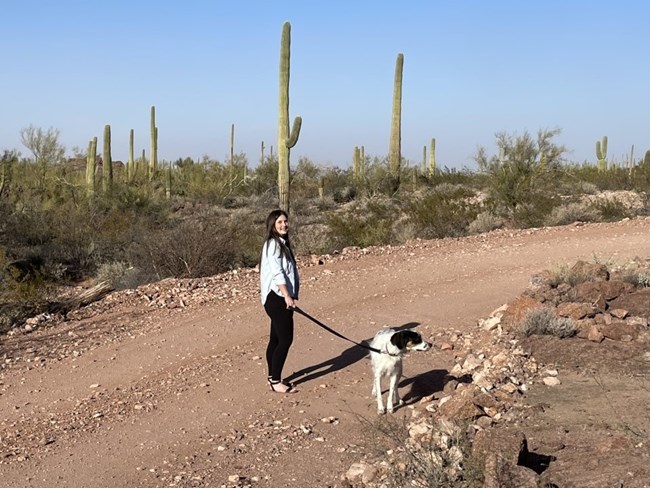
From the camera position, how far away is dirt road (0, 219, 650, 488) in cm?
597

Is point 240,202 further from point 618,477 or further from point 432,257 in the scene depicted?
point 618,477

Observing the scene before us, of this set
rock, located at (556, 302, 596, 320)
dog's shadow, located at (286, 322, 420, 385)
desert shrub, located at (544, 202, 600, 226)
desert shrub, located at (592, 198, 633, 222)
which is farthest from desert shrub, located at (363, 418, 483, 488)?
desert shrub, located at (592, 198, 633, 222)

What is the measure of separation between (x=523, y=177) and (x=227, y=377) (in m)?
15.8

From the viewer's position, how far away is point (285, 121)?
20.8 meters

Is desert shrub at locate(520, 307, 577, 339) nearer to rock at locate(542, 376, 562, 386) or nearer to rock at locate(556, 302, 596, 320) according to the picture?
rock at locate(556, 302, 596, 320)

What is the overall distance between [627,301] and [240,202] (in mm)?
23612

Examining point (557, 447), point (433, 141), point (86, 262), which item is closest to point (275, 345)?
point (557, 447)

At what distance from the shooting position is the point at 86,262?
58.4ft

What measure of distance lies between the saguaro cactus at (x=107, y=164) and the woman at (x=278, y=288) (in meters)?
18.9

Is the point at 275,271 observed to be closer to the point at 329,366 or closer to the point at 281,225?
the point at 281,225

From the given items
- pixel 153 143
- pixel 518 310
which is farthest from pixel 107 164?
pixel 518 310

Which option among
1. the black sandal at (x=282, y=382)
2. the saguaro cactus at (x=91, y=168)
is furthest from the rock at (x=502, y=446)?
the saguaro cactus at (x=91, y=168)

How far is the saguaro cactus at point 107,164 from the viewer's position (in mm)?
25750

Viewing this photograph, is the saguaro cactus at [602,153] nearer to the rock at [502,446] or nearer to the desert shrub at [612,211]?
the desert shrub at [612,211]
